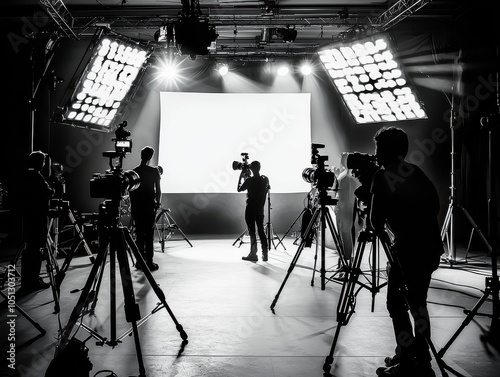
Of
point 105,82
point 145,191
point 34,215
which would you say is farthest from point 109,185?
point 105,82

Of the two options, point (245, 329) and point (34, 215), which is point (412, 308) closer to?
point (245, 329)

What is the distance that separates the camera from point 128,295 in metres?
2.44

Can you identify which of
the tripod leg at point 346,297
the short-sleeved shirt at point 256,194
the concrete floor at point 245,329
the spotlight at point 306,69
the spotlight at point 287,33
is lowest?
the concrete floor at point 245,329

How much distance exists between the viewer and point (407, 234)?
231 centimetres

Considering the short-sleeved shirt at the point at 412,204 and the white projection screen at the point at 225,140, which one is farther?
the white projection screen at the point at 225,140

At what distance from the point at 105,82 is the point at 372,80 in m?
5.42

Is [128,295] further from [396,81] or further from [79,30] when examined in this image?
[79,30]

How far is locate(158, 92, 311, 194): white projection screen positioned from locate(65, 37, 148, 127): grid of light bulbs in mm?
1406

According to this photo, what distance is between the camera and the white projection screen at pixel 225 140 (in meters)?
9.71

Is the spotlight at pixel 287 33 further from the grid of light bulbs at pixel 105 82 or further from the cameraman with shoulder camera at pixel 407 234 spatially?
the cameraman with shoulder camera at pixel 407 234

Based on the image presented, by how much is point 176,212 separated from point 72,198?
98.5 inches

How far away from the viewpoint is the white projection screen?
971cm

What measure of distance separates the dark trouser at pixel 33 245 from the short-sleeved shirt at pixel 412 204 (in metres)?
3.53

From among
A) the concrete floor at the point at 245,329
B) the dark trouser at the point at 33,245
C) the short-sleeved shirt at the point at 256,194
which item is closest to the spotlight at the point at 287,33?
the short-sleeved shirt at the point at 256,194
